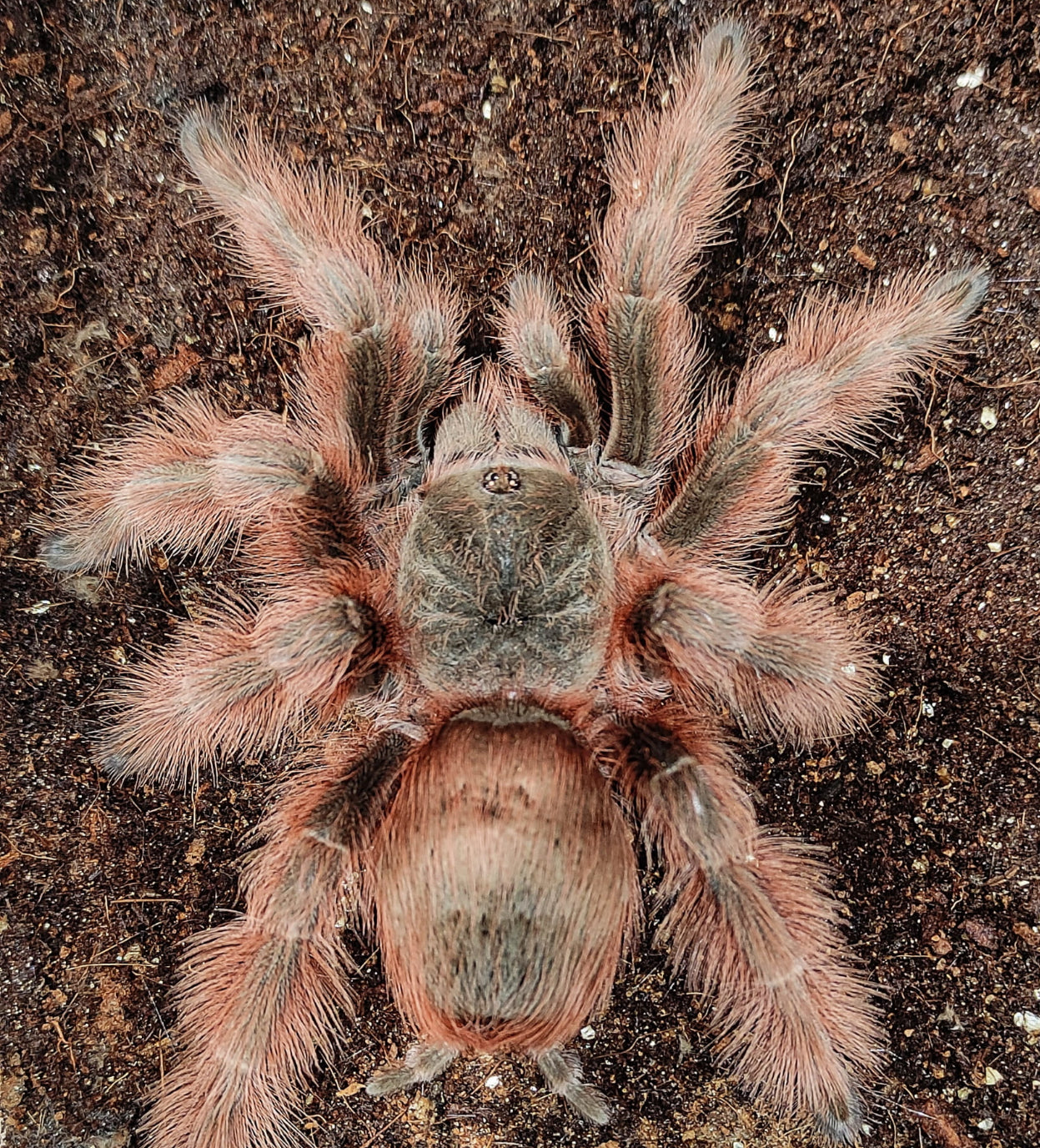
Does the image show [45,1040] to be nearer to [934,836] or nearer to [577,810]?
[577,810]

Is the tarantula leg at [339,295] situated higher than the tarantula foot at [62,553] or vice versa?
the tarantula leg at [339,295]

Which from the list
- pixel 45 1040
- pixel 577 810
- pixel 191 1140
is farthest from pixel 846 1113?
pixel 45 1040

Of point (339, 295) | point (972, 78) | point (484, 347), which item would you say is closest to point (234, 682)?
point (339, 295)

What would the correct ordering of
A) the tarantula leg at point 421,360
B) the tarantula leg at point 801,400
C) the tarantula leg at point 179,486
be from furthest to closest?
the tarantula leg at point 421,360, the tarantula leg at point 801,400, the tarantula leg at point 179,486

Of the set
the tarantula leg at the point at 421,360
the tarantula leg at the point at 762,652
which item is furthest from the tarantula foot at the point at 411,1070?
the tarantula leg at the point at 421,360

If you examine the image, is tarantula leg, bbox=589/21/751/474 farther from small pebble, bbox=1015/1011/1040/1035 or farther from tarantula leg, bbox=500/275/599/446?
small pebble, bbox=1015/1011/1040/1035

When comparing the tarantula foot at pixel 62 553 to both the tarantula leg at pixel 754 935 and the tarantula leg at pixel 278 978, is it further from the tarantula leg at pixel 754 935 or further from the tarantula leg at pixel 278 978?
the tarantula leg at pixel 754 935

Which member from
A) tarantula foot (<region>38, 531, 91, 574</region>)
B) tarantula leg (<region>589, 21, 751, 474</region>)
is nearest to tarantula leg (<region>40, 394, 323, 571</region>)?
tarantula foot (<region>38, 531, 91, 574</region>)
